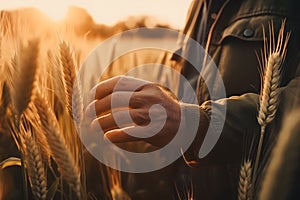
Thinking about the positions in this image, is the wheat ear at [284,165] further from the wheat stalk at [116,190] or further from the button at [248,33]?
the button at [248,33]

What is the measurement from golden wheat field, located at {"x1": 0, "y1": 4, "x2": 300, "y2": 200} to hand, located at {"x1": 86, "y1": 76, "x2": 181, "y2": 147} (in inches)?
1.9

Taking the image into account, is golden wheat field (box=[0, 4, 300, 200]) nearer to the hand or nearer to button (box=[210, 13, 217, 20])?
the hand

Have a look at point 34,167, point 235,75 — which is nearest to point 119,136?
point 34,167

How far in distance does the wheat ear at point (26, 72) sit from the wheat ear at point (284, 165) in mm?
346

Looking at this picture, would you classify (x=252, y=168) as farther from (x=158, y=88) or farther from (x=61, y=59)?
(x=61, y=59)

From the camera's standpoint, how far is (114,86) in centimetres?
75

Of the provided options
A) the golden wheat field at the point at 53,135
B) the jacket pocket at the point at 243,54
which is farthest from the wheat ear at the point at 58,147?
the jacket pocket at the point at 243,54

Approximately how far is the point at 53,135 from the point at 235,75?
0.49 metres

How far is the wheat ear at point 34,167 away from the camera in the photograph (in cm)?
74

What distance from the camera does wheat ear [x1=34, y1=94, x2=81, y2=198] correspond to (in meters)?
0.74

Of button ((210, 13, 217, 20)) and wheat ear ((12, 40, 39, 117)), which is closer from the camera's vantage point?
wheat ear ((12, 40, 39, 117))

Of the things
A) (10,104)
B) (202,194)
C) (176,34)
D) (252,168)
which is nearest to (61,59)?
(10,104)

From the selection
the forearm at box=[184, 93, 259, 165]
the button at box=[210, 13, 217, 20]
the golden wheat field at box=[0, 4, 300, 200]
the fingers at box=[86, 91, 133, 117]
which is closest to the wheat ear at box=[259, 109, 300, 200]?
the golden wheat field at box=[0, 4, 300, 200]

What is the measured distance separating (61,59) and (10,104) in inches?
4.1
